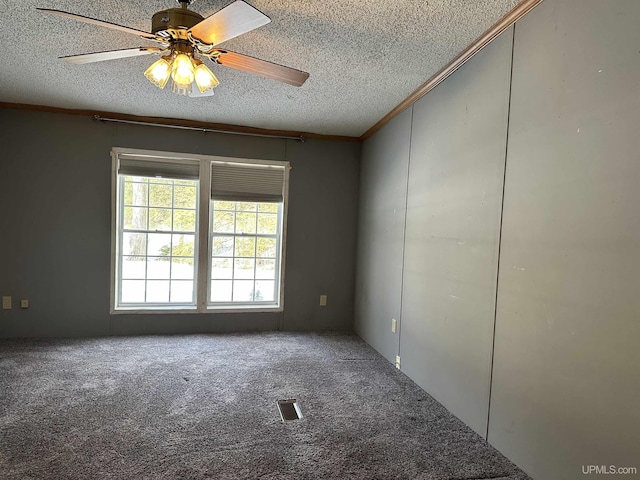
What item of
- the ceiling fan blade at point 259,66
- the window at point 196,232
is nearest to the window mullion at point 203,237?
the window at point 196,232

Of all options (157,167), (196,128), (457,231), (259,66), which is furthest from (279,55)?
(157,167)

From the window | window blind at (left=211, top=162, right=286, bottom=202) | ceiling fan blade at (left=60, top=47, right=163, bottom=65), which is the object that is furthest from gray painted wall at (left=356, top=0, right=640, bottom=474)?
the window

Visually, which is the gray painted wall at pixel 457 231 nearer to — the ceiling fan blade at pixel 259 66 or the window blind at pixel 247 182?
the ceiling fan blade at pixel 259 66

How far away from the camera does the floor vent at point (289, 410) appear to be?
2394mm

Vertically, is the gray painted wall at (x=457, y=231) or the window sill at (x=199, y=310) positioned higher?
the gray painted wall at (x=457, y=231)

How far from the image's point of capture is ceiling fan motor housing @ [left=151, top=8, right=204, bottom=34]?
1.75 meters

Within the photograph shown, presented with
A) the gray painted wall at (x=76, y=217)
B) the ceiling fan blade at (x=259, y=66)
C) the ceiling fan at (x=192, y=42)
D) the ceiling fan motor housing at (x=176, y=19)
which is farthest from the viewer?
the gray painted wall at (x=76, y=217)

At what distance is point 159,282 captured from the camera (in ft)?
13.9

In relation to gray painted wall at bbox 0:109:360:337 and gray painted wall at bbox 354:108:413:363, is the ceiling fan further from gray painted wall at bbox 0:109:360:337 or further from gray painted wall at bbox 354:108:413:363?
gray painted wall at bbox 0:109:360:337

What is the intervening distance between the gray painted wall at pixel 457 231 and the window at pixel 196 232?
6.15 ft

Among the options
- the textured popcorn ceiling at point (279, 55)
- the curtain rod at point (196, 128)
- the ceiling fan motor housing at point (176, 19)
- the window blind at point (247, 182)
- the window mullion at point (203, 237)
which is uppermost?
the textured popcorn ceiling at point (279, 55)

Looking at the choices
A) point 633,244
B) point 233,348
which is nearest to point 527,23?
point 633,244

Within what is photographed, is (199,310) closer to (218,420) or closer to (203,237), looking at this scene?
(203,237)

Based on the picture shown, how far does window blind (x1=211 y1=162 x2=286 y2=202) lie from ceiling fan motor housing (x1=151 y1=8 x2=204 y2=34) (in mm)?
2510
